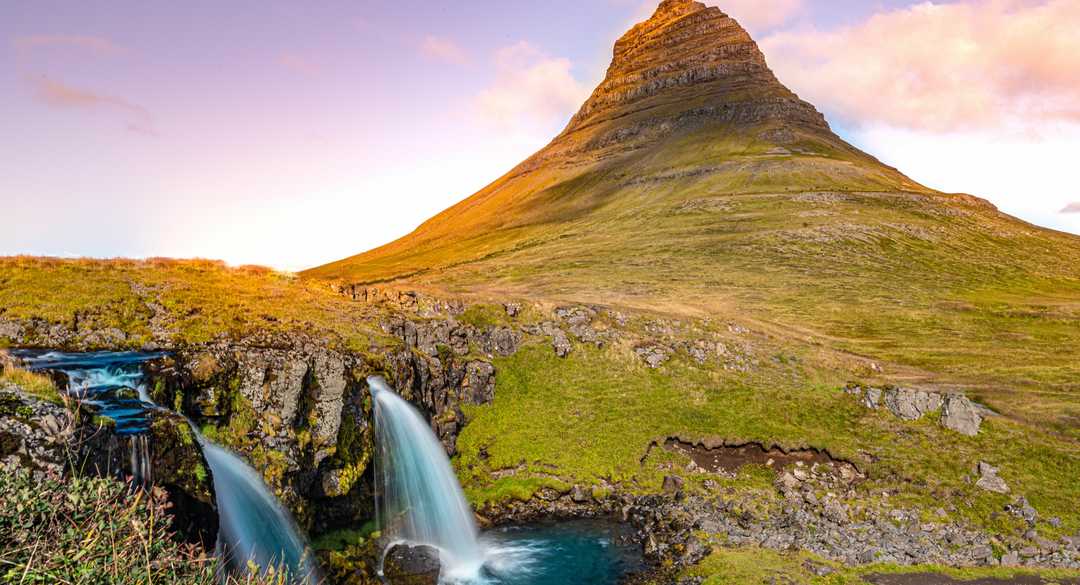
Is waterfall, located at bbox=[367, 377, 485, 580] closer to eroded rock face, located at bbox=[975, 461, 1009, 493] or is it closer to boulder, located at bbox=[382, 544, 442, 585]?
boulder, located at bbox=[382, 544, 442, 585]

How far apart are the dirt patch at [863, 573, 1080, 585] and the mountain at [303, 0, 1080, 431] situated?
17.8m

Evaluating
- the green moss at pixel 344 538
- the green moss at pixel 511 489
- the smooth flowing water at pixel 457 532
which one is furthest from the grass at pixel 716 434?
the green moss at pixel 344 538

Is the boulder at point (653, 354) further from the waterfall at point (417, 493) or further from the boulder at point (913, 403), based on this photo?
the waterfall at point (417, 493)

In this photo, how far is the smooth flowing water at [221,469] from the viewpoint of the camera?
18.2 metres

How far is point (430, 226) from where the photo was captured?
645 ft

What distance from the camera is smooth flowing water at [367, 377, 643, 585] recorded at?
89.4 ft

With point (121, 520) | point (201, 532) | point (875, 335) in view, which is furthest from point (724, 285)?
point (121, 520)

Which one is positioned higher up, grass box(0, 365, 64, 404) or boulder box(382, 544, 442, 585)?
grass box(0, 365, 64, 404)

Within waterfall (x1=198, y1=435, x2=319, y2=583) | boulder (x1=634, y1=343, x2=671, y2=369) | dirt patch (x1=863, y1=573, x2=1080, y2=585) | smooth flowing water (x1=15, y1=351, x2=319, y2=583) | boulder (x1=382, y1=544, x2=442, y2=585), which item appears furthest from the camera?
boulder (x1=634, y1=343, x2=671, y2=369)

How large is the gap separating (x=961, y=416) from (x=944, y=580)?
15.5 m

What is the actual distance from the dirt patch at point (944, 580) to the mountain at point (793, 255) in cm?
1780

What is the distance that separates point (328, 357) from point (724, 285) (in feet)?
198

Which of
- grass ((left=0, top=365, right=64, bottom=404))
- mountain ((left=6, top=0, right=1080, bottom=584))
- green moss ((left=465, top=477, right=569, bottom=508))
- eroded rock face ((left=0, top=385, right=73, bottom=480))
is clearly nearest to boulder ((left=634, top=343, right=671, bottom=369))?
mountain ((left=6, top=0, right=1080, bottom=584))

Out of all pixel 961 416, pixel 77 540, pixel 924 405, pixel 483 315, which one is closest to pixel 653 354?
pixel 483 315
